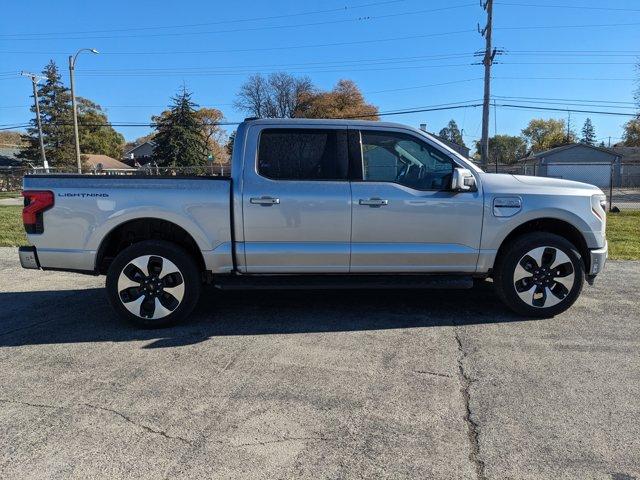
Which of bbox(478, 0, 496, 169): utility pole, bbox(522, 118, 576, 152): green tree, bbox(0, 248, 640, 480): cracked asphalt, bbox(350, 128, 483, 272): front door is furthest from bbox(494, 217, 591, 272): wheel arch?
bbox(522, 118, 576, 152): green tree

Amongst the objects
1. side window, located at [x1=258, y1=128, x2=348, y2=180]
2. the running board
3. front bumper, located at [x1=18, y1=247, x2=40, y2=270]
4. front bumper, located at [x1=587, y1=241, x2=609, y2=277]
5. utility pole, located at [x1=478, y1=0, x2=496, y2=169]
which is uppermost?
utility pole, located at [x1=478, y1=0, x2=496, y2=169]

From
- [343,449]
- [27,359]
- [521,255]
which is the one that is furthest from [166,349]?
[521,255]

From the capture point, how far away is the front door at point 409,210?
4.93 meters

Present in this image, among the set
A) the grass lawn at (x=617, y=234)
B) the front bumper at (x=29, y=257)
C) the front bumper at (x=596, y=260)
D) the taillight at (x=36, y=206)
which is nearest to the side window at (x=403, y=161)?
the front bumper at (x=596, y=260)

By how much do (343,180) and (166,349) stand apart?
87.0 inches

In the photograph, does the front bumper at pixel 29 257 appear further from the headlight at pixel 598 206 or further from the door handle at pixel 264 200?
the headlight at pixel 598 206

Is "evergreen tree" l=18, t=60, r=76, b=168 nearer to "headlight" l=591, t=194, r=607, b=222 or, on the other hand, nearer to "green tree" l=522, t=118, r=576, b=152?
"headlight" l=591, t=194, r=607, b=222

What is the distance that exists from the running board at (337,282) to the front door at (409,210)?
91mm

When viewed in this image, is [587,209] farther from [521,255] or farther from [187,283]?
[187,283]

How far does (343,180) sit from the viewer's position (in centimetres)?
496

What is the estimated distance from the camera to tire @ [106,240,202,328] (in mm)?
4871

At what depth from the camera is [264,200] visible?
4832mm

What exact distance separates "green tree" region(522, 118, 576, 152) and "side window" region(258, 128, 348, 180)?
395ft

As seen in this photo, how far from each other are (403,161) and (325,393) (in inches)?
97.5
